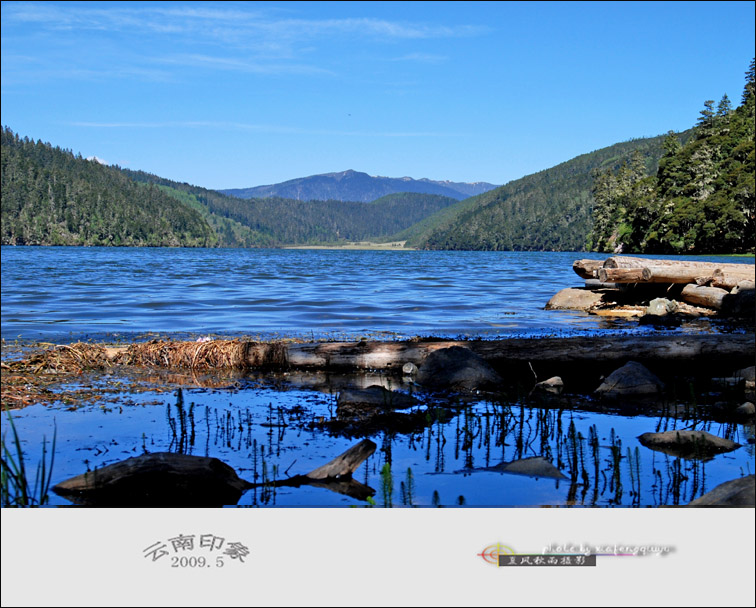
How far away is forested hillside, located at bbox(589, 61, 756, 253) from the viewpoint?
56.2m

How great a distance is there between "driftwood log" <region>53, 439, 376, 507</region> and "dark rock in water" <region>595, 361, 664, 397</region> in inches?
169

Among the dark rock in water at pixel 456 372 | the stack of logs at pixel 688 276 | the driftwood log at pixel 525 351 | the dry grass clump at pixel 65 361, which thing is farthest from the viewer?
the stack of logs at pixel 688 276

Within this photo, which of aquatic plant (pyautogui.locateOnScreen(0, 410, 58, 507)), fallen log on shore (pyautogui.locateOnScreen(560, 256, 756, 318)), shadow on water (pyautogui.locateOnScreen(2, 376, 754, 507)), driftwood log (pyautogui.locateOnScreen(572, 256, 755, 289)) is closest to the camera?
aquatic plant (pyautogui.locateOnScreen(0, 410, 58, 507))

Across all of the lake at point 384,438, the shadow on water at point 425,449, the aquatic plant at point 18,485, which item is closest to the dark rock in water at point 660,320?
the lake at point 384,438

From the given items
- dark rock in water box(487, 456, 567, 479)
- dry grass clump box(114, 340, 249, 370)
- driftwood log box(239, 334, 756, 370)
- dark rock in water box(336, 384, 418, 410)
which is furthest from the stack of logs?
dark rock in water box(487, 456, 567, 479)

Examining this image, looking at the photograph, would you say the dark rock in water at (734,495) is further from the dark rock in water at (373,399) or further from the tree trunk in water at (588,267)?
the tree trunk in water at (588,267)

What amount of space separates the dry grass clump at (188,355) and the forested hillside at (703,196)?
47.8 meters

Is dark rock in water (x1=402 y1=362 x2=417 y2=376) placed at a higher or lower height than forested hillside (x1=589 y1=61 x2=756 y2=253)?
lower

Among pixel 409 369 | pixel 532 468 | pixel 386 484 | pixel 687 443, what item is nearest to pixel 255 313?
pixel 409 369

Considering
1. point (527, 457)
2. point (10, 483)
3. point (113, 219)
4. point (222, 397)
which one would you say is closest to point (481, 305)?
point (222, 397)

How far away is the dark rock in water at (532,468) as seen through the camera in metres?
4.52

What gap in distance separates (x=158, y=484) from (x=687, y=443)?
391 centimetres

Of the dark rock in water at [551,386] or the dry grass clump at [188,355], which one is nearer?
the dark rock in water at [551,386]

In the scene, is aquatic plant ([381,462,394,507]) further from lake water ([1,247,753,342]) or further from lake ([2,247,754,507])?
lake water ([1,247,753,342])
